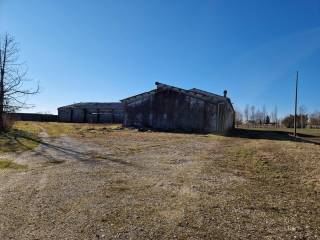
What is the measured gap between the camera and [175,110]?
32281mm

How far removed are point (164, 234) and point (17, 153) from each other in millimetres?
12464

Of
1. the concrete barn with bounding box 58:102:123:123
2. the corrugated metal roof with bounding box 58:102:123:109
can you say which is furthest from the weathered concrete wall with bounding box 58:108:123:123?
the corrugated metal roof with bounding box 58:102:123:109

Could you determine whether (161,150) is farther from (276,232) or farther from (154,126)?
(154,126)

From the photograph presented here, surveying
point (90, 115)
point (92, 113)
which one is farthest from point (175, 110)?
point (90, 115)

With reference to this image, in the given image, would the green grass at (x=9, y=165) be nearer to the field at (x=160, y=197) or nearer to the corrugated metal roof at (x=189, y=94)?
the field at (x=160, y=197)

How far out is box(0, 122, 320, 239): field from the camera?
574 cm

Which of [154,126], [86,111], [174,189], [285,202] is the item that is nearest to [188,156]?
[174,189]

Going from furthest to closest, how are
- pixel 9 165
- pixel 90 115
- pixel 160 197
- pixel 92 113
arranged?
1. pixel 90 115
2. pixel 92 113
3. pixel 9 165
4. pixel 160 197

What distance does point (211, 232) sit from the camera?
5.66 metres

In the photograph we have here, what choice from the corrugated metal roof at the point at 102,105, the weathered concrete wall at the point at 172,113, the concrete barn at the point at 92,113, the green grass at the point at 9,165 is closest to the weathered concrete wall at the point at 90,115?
the concrete barn at the point at 92,113

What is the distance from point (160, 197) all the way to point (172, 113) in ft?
81.0

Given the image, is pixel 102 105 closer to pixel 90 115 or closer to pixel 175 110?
pixel 90 115

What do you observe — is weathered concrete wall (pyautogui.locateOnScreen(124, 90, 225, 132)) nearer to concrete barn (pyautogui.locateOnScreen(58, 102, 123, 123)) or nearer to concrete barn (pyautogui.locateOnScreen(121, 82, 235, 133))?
concrete barn (pyautogui.locateOnScreen(121, 82, 235, 133))

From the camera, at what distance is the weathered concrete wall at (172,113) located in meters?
30.8
